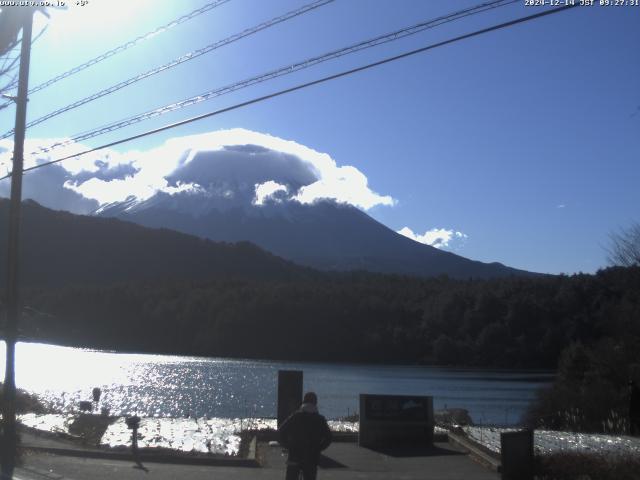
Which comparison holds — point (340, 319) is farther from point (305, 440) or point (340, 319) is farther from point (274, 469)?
point (305, 440)

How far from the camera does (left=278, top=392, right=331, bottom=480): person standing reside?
1000cm

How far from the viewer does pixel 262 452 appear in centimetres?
1577

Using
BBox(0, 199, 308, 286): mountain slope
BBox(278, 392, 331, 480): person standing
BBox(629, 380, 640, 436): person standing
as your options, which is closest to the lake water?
BBox(629, 380, 640, 436): person standing

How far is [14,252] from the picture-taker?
1633 centimetres

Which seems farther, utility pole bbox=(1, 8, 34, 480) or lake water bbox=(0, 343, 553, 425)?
lake water bbox=(0, 343, 553, 425)

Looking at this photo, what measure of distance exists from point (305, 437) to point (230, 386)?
41.5 metres

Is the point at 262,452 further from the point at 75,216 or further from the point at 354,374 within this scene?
the point at 75,216

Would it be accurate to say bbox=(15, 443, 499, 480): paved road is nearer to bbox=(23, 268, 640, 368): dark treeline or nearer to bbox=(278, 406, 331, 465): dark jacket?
bbox=(278, 406, 331, 465): dark jacket

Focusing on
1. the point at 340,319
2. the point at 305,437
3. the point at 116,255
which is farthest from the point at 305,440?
the point at 116,255

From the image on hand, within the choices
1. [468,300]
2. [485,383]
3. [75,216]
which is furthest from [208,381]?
[75,216]

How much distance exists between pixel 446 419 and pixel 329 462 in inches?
325

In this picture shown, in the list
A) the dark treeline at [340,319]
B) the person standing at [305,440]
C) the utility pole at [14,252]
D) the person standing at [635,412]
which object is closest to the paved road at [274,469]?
the utility pole at [14,252]

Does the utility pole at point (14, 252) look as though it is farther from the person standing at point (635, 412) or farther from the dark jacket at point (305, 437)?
the person standing at point (635, 412)

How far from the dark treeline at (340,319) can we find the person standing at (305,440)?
5279 cm
